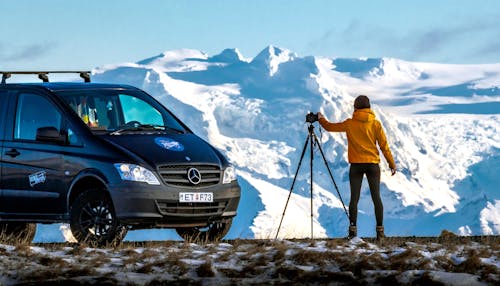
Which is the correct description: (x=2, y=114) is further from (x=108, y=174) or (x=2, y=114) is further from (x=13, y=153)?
(x=108, y=174)

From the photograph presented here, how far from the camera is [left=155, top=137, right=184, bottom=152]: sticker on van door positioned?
527 inches

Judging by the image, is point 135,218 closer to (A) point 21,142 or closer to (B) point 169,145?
(B) point 169,145

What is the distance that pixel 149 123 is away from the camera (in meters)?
14.4

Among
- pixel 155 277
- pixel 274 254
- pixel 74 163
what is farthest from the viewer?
pixel 74 163

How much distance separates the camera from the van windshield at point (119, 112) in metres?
14.1

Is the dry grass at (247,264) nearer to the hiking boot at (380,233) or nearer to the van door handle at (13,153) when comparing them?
the van door handle at (13,153)

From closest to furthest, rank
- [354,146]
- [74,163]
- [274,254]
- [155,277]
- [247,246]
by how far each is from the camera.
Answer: [155,277]
[274,254]
[247,246]
[74,163]
[354,146]

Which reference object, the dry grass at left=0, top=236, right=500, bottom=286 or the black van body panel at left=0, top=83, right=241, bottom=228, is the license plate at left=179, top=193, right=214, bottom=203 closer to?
the black van body panel at left=0, top=83, right=241, bottom=228

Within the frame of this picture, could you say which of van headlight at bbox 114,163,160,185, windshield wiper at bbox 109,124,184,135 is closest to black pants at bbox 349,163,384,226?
windshield wiper at bbox 109,124,184,135

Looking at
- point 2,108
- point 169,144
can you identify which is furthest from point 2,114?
point 169,144

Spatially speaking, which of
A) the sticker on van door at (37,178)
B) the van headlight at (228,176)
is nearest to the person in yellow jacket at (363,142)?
the van headlight at (228,176)

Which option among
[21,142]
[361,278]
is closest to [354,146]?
[21,142]

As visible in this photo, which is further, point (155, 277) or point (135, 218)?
point (135, 218)

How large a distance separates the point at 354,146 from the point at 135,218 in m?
3.95
